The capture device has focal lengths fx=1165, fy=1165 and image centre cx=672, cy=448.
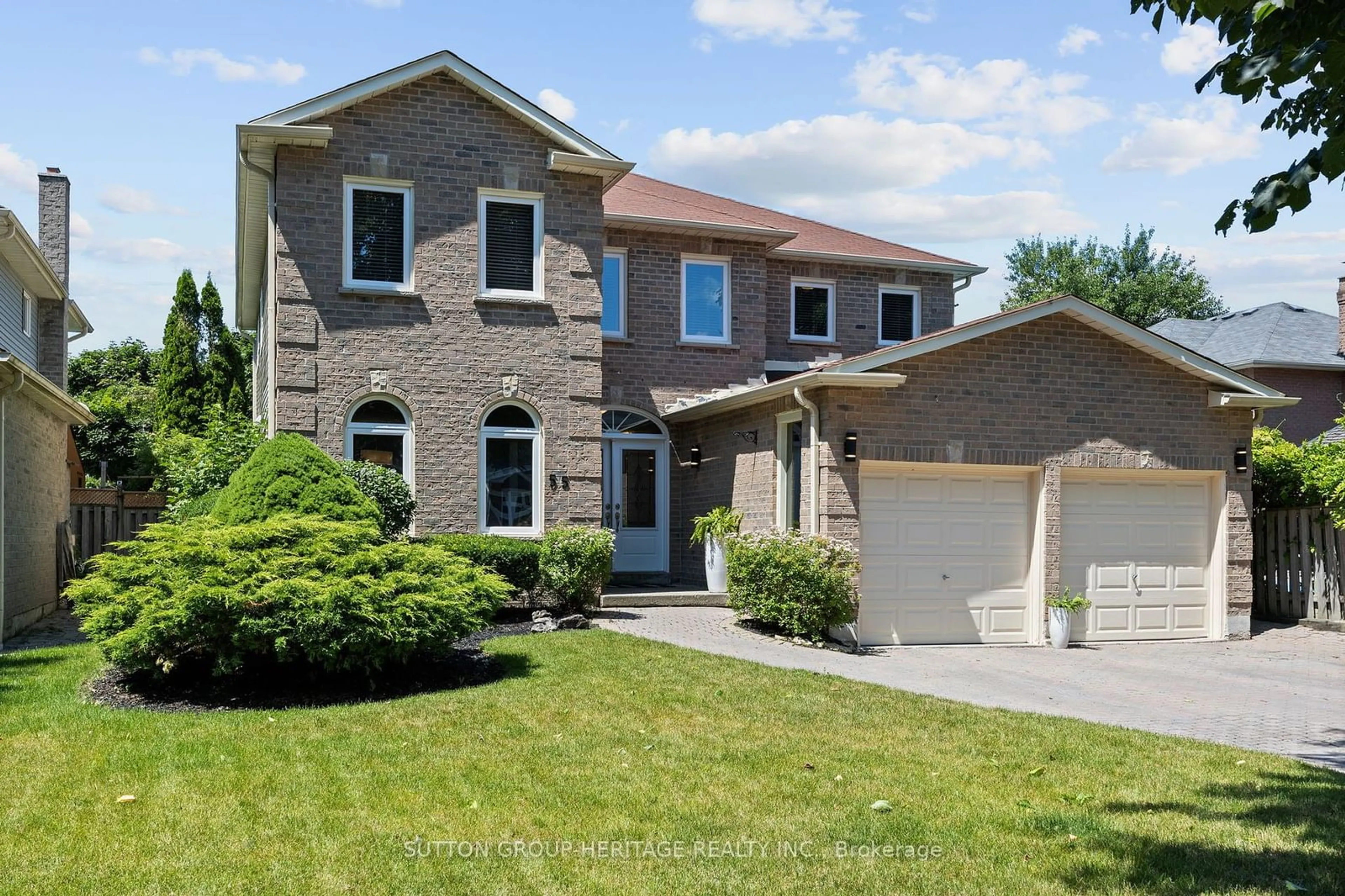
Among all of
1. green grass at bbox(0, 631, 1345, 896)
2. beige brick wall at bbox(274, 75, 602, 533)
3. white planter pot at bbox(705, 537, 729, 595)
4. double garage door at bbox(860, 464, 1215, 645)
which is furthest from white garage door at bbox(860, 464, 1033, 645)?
green grass at bbox(0, 631, 1345, 896)

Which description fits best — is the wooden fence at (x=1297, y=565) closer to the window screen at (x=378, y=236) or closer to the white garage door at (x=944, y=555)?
the white garage door at (x=944, y=555)

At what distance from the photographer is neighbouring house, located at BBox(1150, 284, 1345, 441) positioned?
1108 inches

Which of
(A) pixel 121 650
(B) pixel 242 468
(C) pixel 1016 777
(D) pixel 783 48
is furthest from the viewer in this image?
(D) pixel 783 48

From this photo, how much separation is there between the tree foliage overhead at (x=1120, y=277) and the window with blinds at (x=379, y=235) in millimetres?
36468

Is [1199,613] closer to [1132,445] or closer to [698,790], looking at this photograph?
[1132,445]

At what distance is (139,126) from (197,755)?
8690mm

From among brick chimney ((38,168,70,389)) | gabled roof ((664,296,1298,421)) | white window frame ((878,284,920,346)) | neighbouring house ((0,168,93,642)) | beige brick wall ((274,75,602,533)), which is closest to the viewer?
neighbouring house ((0,168,93,642))

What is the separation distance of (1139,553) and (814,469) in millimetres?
4824

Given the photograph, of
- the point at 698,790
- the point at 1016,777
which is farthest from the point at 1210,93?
the point at 698,790

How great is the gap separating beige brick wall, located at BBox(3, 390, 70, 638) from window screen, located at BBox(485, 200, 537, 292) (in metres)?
6.28

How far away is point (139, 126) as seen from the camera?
13438mm

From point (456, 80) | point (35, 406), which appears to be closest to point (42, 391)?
point (35, 406)

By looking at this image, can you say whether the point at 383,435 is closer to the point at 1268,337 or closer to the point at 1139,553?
the point at 1139,553

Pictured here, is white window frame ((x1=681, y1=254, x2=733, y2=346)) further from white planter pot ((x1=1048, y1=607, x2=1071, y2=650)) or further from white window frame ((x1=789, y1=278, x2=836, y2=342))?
white planter pot ((x1=1048, y1=607, x2=1071, y2=650))
